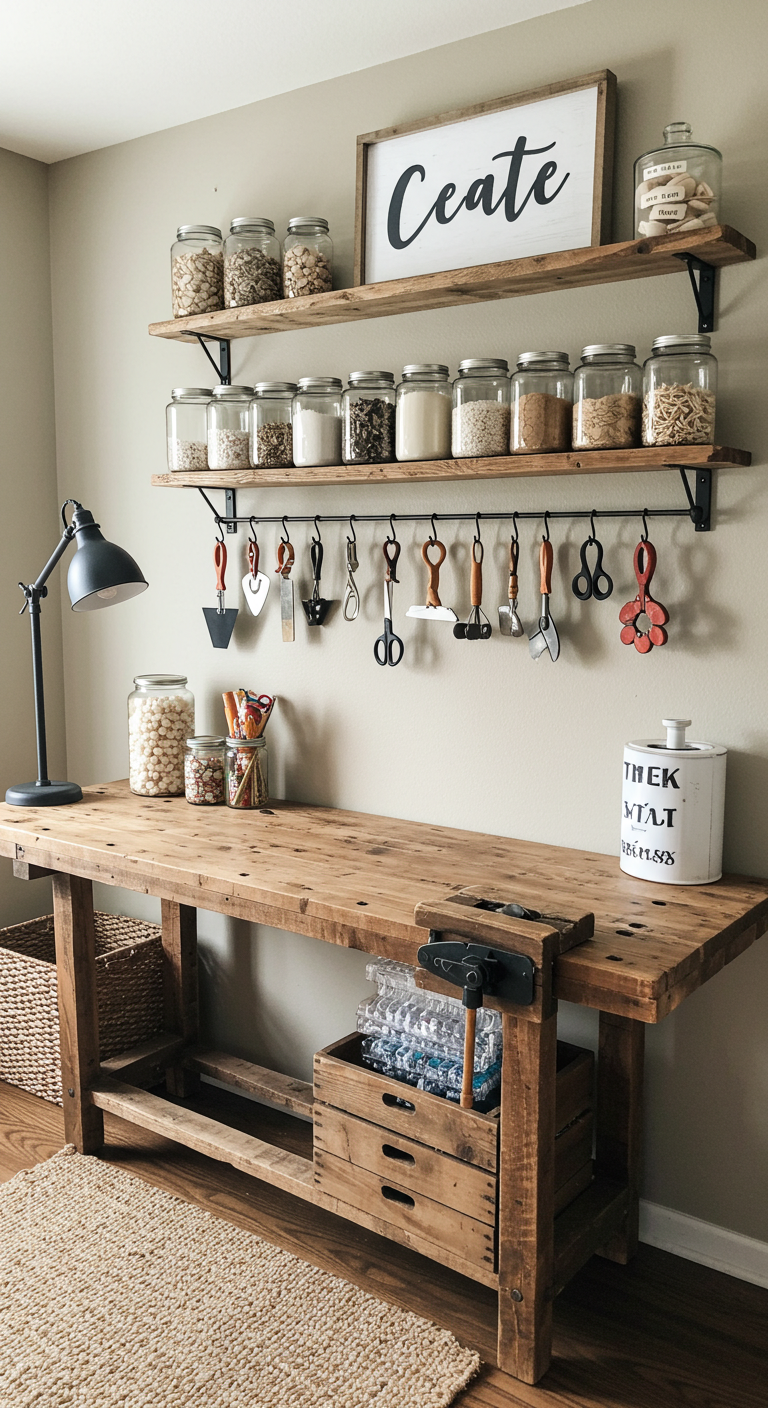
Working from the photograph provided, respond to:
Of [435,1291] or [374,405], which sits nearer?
[435,1291]

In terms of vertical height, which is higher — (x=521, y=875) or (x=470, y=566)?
(x=470, y=566)

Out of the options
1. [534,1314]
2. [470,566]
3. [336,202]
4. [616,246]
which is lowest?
[534,1314]

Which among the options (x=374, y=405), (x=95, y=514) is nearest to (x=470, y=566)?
(x=374, y=405)

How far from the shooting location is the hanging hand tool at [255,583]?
8.71 ft

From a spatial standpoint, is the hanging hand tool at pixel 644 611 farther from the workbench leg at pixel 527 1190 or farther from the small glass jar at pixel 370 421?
the workbench leg at pixel 527 1190

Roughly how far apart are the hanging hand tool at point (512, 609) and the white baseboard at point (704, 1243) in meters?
1.20

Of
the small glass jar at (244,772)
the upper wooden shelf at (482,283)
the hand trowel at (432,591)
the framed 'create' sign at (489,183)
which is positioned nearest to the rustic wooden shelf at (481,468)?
the hand trowel at (432,591)

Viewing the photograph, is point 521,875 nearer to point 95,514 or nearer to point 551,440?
Result: point 551,440

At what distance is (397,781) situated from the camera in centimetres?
252

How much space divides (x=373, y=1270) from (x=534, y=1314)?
1.46 feet

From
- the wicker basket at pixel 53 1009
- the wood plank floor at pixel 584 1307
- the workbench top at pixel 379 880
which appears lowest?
the wood plank floor at pixel 584 1307

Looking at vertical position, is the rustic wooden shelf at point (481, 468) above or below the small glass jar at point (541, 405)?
below

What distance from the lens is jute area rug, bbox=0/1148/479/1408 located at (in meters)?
1.77

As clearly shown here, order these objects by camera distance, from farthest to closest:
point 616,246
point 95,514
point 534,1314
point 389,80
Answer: point 95,514 < point 389,80 < point 616,246 < point 534,1314
